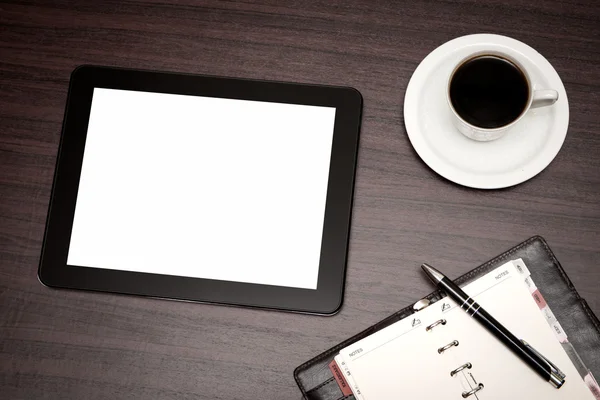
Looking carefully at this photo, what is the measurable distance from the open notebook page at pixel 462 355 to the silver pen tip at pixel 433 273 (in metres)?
0.03


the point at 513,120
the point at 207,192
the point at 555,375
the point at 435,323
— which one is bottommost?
Result: the point at 555,375

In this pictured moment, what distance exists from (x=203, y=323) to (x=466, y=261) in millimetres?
349

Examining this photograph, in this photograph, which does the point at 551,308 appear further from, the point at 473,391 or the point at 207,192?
the point at 207,192

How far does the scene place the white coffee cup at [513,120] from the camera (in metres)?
0.65

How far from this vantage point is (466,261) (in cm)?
71

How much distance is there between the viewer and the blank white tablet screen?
72 centimetres

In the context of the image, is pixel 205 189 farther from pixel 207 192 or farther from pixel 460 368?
pixel 460 368

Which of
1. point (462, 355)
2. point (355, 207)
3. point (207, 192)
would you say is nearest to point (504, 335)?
point (462, 355)

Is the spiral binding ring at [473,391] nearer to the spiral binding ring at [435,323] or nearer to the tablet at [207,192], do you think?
the spiral binding ring at [435,323]

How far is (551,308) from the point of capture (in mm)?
686

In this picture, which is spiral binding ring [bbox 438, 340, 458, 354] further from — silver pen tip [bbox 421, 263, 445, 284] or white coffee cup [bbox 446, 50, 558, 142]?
white coffee cup [bbox 446, 50, 558, 142]

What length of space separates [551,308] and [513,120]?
236 millimetres

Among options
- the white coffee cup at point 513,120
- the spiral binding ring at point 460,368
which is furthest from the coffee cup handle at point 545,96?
Result: the spiral binding ring at point 460,368

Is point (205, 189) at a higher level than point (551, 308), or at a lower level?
higher
